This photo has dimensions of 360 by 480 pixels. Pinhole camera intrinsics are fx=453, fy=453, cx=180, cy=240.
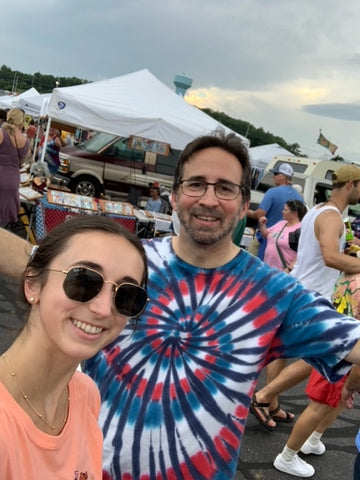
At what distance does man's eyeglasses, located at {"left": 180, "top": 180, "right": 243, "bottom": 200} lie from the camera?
1576 mm

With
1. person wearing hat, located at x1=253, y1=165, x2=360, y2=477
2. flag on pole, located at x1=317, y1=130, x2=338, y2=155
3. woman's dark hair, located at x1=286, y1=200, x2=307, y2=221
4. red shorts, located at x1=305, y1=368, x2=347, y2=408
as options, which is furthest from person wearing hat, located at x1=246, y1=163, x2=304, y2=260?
flag on pole, located at x1=317, y1=130, x2=338, y2=155

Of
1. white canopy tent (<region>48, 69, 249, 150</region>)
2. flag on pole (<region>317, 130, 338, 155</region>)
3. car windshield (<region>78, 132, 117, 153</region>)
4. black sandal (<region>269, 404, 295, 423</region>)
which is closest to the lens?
black sandal (<region>269, 404, 295, 423</region>)

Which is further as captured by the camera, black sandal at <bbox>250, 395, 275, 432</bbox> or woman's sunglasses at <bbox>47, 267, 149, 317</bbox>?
black sandal at <bbox>250, 395, 275, 432</bbox>

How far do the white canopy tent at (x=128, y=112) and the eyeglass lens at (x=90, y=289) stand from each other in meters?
6.85

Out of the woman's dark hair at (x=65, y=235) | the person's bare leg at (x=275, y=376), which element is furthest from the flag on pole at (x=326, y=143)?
the woman's dark hair at (x=65, y=235)

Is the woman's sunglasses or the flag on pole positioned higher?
the flag on pole

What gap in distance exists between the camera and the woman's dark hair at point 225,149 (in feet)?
5.22

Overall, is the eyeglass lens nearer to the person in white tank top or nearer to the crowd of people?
the crowd of people

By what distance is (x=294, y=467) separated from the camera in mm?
3035

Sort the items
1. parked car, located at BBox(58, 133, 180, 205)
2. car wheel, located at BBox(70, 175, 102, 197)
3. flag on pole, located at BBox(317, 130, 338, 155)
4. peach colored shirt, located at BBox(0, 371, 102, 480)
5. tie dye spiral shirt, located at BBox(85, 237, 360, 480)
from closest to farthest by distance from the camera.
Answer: peach colored shirt, located at BBox(0, 371, 102, 480)
tie dye spiral shirt, located at BBox(85, 237, 360, 480)
car wheel, located at BBox(70, 175, 102, 197)
parked car, located at BBox(58, 133, 180, 205)
flag on pole, located at BBox(317, 130, 338, 155)

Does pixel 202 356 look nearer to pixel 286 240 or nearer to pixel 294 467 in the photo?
pixel 294 467

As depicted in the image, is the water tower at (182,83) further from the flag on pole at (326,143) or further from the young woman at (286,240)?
the young woman at (286,240)

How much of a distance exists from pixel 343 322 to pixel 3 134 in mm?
4784

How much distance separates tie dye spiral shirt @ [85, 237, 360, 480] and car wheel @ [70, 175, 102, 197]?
10556mm
